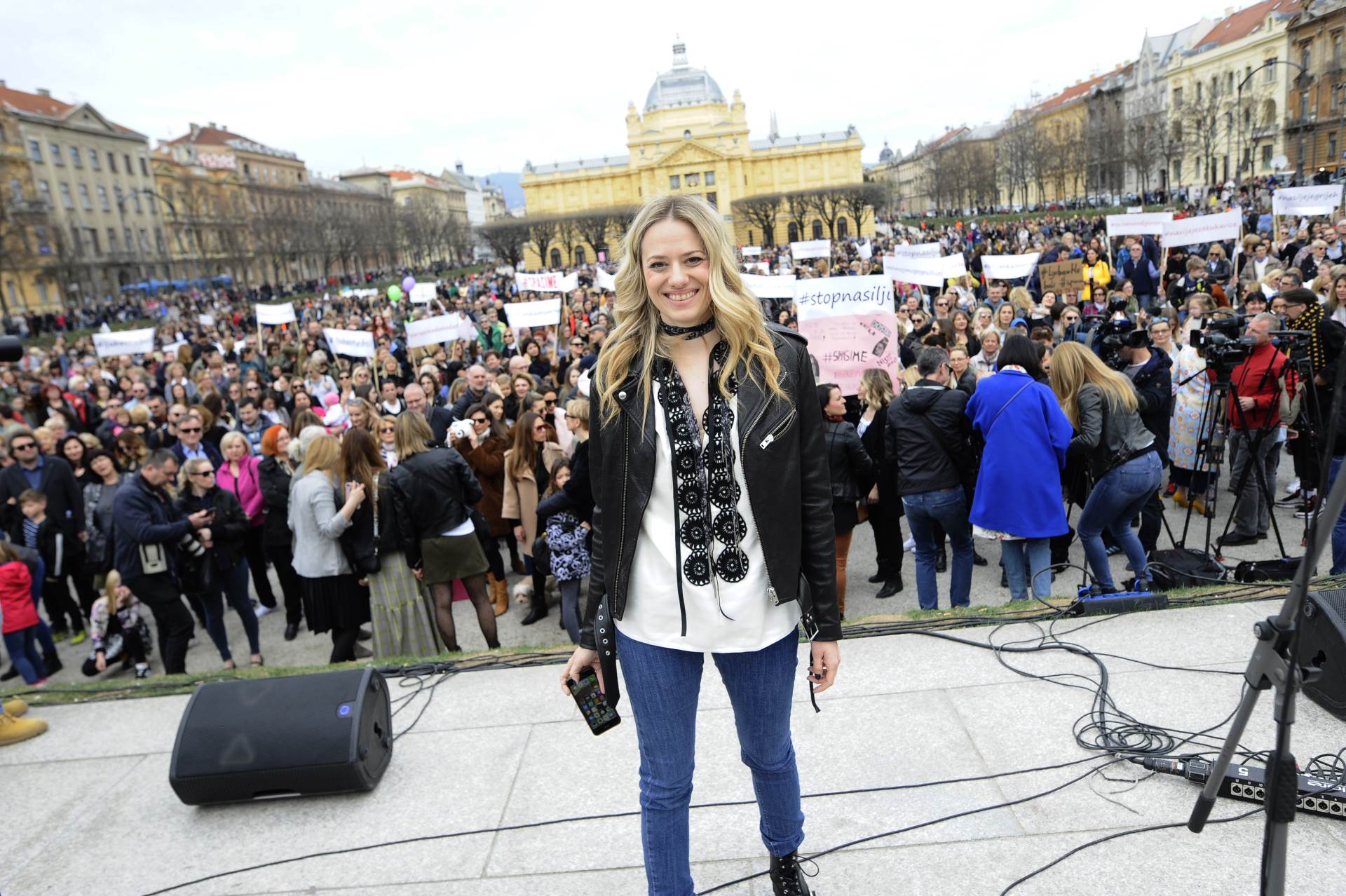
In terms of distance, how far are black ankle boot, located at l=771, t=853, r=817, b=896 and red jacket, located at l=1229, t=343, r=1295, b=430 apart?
535cm

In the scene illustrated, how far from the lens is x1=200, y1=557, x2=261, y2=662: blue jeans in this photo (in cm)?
653

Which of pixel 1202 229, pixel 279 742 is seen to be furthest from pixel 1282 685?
pixel 1202 229

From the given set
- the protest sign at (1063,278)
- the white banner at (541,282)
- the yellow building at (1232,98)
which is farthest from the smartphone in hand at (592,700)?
the yellow building at (1232,98)

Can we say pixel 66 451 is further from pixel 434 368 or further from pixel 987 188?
pixel 987 188

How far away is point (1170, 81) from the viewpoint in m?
80.6

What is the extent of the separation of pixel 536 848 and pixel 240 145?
11770 cm

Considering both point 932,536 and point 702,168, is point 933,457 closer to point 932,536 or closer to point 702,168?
point 932,536

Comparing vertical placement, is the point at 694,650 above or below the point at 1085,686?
above

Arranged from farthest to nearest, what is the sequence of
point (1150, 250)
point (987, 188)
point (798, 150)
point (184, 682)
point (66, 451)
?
1. point (798, 150)
2. point (987, 188)
3. point (1150, 250)
4. point (66, 451)
5. point (184, 682)

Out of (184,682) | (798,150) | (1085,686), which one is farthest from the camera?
(798,150)

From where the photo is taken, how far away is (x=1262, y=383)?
6.22m

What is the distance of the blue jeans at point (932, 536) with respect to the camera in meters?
5.66

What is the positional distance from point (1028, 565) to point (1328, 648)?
8.00 feet

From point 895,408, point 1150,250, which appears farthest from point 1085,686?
point 1150,250
